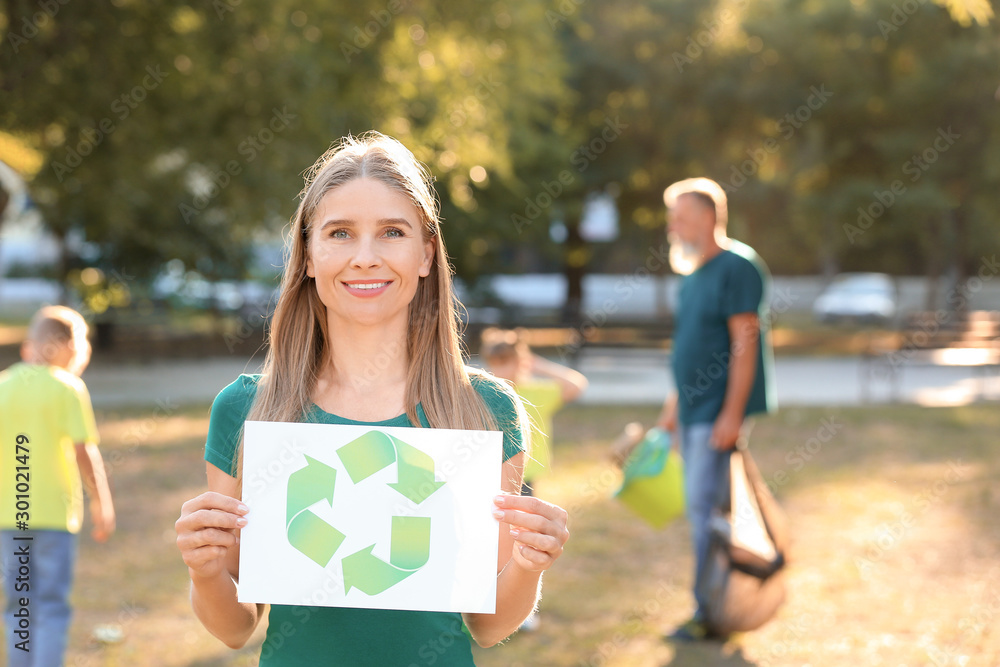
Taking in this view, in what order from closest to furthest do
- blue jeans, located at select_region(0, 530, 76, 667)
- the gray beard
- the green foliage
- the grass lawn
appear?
blue jeans, located at select_region(0, 530, 76, 667) → the grass lawn → the gray beard → the green foliage

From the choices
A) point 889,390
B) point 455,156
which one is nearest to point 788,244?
point 889,390

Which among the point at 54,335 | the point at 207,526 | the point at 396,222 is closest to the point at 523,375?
the point at 54,335

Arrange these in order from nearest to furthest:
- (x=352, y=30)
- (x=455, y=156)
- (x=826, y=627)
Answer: (x=826, y=627) → (x=352, y=30) → (x=455, y=156)

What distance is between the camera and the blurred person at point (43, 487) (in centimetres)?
380

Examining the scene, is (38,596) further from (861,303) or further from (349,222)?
(861,303)

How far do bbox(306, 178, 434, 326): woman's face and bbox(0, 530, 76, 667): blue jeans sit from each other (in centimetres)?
259

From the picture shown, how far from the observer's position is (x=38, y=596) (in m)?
3.81

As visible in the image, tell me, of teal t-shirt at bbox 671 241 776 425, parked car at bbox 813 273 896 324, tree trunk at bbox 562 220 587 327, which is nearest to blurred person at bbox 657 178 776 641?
teal t-shirt at bbox 671 241 776 425

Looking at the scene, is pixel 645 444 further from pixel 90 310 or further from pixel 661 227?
pixel 661 227

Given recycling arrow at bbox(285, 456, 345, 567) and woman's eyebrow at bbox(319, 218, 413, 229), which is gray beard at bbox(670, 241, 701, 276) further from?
recycling arrow at bbox(285, 456, 345, 567)

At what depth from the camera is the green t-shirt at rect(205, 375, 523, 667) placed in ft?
6.00

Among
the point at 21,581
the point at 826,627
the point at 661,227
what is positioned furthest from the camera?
the point at 661,227

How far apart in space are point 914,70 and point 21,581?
2232 centimetres

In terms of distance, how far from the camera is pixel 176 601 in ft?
17.5
